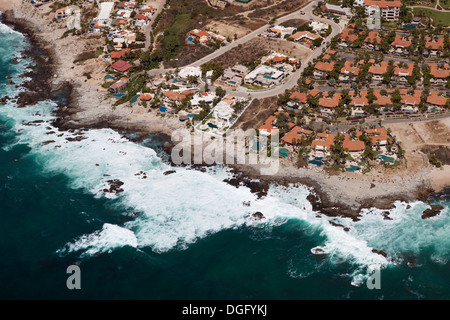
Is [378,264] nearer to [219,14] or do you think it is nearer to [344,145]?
[344,145]

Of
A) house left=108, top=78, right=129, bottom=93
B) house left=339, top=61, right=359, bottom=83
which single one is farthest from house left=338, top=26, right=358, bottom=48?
house left=108, top=78, right=129, bottom=93

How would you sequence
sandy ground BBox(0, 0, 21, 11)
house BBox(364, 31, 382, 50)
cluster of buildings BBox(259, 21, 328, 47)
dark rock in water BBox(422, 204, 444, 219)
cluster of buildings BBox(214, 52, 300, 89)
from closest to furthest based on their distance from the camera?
dark rock in water BBox(422, 204, 444, 219) < cluster of buildings BBox(214, 52, 300, 89) < house BBox(364, 31, 382, 50) < cluster of buildings BBox(259, 21, 328, 47) < sandy ground BBox(0, 0, 21, 11)

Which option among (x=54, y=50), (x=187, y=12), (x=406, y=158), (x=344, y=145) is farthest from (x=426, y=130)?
(x=54, y=50)

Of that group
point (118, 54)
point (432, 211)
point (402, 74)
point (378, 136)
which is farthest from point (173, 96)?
point (432, 211)

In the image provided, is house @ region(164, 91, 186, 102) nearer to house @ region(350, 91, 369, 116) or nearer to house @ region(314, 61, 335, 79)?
house @ region(314, 61, 335, 79)

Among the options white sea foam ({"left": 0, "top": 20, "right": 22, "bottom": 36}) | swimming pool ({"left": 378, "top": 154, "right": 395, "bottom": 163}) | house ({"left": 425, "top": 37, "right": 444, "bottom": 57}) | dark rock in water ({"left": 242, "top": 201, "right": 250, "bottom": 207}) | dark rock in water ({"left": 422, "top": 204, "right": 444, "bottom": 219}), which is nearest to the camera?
dark rock in water ({"left": 422, "top": 204, "right": 444, "bottom": 219})
